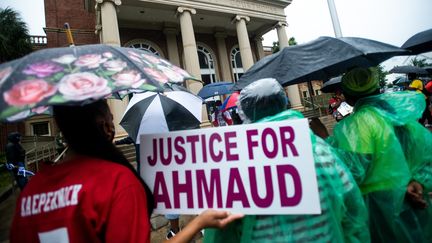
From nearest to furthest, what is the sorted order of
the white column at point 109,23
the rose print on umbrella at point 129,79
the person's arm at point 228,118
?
the rose print on umbrella at point 129,79 < the person's arm at point 228,118 < the white column at point 109,23

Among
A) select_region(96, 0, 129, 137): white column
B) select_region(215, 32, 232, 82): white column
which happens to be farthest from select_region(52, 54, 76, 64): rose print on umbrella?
select_region(215, 32, 232, 82): white column

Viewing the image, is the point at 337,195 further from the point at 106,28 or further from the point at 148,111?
the point at 106,28

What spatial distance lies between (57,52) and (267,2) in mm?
19368

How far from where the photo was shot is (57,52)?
1.12 meters

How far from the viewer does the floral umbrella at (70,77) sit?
3.08 feet

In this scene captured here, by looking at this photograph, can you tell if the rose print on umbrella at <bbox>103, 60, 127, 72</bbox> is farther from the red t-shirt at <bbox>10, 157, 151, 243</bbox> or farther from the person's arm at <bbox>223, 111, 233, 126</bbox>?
the person's arm at <bbox>223, 111, 233, 126</bbox>

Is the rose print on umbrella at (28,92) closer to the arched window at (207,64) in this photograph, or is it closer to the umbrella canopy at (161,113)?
the umbrella canopy at (161,113)

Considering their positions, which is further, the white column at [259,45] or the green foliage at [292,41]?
the green foliage at [292,41]

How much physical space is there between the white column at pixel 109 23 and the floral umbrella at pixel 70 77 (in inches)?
442

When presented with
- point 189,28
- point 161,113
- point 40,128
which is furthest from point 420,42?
point 40,128

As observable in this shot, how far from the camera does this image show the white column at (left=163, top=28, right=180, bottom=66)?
17.3 meters

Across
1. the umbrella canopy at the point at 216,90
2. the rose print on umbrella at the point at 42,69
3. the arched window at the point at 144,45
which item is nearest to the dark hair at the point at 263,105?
the rose print on umbrella at the point at 42,69

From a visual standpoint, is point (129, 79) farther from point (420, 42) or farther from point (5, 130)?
point (5, 130)

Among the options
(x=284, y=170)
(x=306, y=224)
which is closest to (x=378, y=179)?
(x=306, y=224)
